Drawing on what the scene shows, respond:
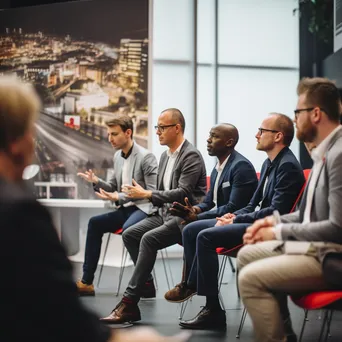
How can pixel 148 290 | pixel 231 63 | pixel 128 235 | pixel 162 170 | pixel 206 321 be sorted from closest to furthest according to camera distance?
pixel 206 321
pixel 128 235
pixel 162 170
pixel 148 290
pixel 231 63

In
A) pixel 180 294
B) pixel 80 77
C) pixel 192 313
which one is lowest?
pixel 192 313

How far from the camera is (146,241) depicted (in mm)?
4387

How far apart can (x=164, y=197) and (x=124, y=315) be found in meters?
0.91

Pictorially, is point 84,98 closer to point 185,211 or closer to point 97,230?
point 97,230

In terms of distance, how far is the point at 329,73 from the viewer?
758 cm

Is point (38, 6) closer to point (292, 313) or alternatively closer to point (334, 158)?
point (292, 313)

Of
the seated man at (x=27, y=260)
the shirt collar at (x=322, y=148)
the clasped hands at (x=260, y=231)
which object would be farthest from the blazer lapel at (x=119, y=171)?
the seated man at (x=27, y=260)

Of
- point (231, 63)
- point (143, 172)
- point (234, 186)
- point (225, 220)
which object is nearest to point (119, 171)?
point (143, 172)

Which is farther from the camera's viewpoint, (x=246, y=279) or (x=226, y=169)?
(x=226, y=169)

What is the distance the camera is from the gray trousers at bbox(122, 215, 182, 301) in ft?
13.9

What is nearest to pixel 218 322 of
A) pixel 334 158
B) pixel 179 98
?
pixel 334 158

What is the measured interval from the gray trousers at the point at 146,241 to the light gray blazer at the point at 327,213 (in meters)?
1.66

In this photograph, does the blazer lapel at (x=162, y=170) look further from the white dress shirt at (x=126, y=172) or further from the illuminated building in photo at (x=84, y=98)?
the illuminated building in photo at (x=84, y=98)

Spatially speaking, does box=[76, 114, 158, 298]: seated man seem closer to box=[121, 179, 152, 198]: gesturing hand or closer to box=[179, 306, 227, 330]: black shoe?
box=[121, 179, 152, 198]: gesturing hand
